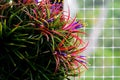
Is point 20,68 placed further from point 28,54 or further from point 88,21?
point 88,21

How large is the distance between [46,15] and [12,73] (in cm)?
31

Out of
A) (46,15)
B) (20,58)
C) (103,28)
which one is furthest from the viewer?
(103,28)

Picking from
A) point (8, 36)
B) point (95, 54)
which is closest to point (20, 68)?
point (8, 36)

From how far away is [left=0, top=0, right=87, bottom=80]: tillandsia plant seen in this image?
1.32 meters

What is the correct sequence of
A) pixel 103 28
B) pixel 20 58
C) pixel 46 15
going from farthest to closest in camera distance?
pixel 103 28 < pixel 46 15 < pixel 20 58

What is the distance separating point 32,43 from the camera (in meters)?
1.32

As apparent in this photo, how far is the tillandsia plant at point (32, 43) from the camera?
1317 mm

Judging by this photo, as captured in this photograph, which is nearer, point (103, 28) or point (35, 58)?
point (35, 58)

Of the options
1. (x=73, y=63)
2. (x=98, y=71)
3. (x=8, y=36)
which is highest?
(x=8, y=36)

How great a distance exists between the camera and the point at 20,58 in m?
1.30

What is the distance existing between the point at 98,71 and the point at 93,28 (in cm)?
28

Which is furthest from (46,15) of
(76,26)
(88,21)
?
(88,21)

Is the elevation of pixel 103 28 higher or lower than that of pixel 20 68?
higher

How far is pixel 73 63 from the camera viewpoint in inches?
58.1
